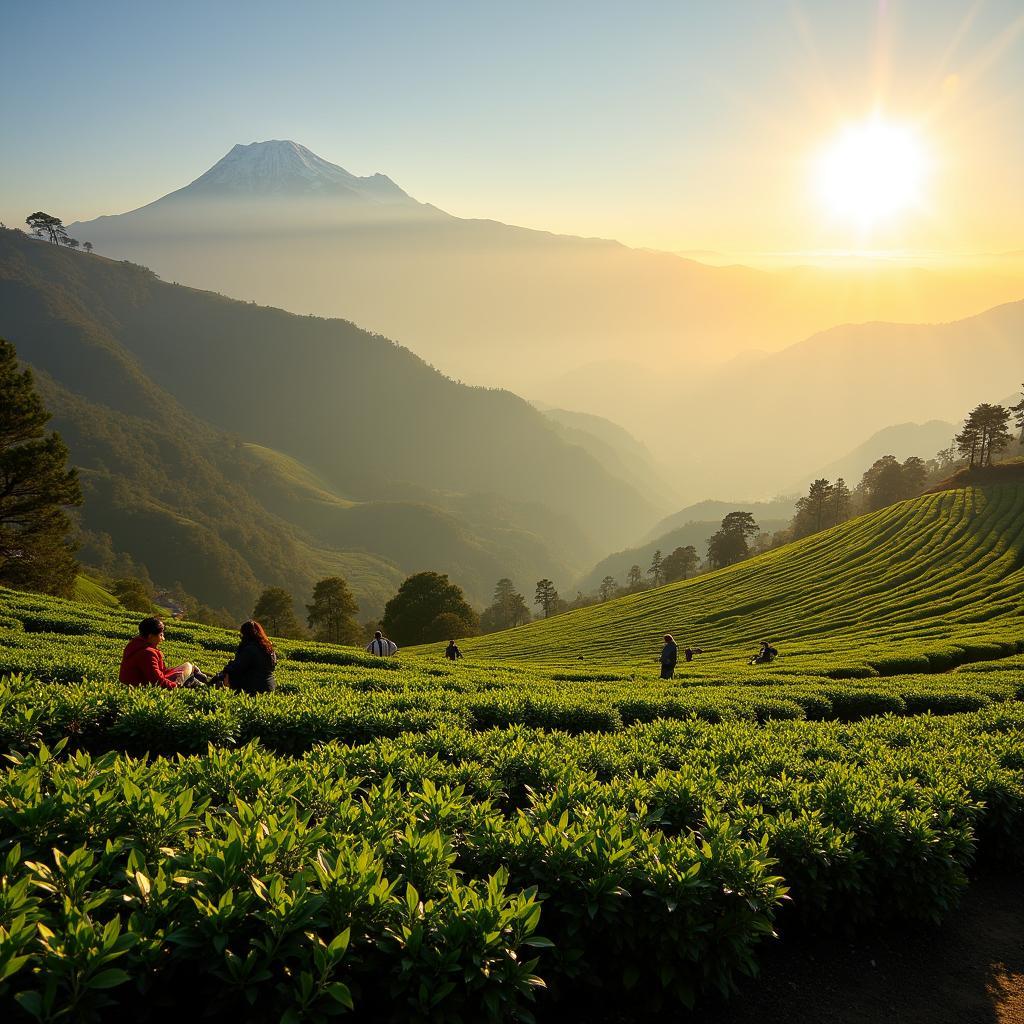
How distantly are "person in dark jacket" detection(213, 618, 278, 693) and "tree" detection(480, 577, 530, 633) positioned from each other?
366 ft

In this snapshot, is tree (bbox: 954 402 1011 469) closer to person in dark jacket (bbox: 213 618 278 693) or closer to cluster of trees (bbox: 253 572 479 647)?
cluster of trees (bbox: 253 572 479 647)

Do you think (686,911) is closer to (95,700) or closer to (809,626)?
(95,700)

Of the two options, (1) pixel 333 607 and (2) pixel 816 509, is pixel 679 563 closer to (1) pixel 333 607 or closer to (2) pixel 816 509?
(2) pixel 816 509

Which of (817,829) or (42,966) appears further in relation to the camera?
(817,829)

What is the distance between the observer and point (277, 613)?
95750 mm

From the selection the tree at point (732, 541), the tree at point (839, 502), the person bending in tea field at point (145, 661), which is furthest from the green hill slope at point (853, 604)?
the tree at point (839, 502)

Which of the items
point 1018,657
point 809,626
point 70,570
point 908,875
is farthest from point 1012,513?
point 70,570

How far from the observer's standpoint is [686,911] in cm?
505

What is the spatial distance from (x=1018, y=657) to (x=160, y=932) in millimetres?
41450

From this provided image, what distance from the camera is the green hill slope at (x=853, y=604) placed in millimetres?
41750

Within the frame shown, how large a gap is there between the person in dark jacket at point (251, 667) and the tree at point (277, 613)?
287 ft

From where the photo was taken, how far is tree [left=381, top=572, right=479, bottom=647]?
8250 cm

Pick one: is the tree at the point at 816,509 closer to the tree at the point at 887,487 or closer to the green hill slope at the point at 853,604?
Result: the tree at the point at 887,487

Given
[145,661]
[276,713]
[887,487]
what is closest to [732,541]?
[887,487]
